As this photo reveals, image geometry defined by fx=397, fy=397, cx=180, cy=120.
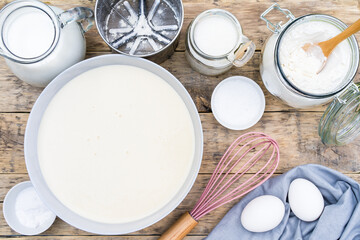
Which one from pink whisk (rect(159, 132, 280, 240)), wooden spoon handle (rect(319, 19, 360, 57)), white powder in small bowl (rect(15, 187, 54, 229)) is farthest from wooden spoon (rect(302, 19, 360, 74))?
white powder in small bowl (rect(15, 187, 54, 229))

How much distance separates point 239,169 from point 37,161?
44 cm

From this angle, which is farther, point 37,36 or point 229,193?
point 229,193

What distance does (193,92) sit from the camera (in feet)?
2.95

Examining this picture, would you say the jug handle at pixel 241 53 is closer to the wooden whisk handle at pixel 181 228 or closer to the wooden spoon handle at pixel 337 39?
the wooden spoon handle at pixel 337 39

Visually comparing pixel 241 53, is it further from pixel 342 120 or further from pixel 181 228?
pixel 181 228

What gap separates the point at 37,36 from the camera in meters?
0.73

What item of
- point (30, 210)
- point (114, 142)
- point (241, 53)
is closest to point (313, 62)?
point (241, 53)

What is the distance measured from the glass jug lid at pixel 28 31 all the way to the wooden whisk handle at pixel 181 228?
44 centimetres

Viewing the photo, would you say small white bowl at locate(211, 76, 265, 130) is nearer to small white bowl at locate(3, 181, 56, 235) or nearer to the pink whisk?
the pink whisk

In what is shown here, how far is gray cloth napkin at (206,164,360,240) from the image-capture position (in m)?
0.87

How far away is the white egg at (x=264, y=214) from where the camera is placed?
84cm

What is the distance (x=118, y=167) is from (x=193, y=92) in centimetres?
24

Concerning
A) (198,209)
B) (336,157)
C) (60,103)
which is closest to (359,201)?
(336,157)

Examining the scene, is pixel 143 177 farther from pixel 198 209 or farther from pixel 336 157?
pixel 336 157
